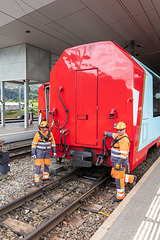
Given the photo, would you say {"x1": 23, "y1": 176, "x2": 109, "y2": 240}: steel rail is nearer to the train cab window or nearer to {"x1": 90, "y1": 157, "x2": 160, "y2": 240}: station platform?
{"x1": 90, "y1": 157, "x2": 160, "y2": 240}: station platform

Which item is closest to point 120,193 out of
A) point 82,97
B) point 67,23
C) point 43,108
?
point 82,97

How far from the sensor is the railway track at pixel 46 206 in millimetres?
3414

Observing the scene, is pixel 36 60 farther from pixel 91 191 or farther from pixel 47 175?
pixel 91 191

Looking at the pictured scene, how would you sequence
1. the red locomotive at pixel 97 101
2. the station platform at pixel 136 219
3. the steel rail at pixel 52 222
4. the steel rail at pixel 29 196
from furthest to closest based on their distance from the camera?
1. the red locomotive at pixel 97 101
2. the steel rail at pixel 29 196
3. the steel rail at pixel 52 222
4. the station platform at pixel 136 219

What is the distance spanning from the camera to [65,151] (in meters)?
5.47

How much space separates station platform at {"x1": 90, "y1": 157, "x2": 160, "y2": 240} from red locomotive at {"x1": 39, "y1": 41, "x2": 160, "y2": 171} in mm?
1010

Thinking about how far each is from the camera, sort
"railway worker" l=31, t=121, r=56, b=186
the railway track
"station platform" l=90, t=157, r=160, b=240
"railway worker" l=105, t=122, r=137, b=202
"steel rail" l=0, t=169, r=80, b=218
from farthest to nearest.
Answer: "railway worker" l=31, t=121, r=56, b=186
"railway worker" l=105, t=122, r=137, b=202
"steel rail" l=0, t=169, r=80, b=218
the railway track
"station platform" l=90, t=157, r=160, b=240

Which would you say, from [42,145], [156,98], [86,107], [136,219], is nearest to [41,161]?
[42,145]

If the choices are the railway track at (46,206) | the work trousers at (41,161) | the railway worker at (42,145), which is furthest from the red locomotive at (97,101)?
the railway track at (46,206)

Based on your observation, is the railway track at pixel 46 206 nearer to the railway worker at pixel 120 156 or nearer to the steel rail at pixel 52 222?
the steel rail at pixel 52 222

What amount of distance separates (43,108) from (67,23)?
23.1ft

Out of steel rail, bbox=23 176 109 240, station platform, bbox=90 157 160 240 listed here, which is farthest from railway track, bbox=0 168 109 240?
station platform, bbox=90 157 160 240

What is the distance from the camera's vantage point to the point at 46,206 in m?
4.17

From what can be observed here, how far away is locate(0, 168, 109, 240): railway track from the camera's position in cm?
341
